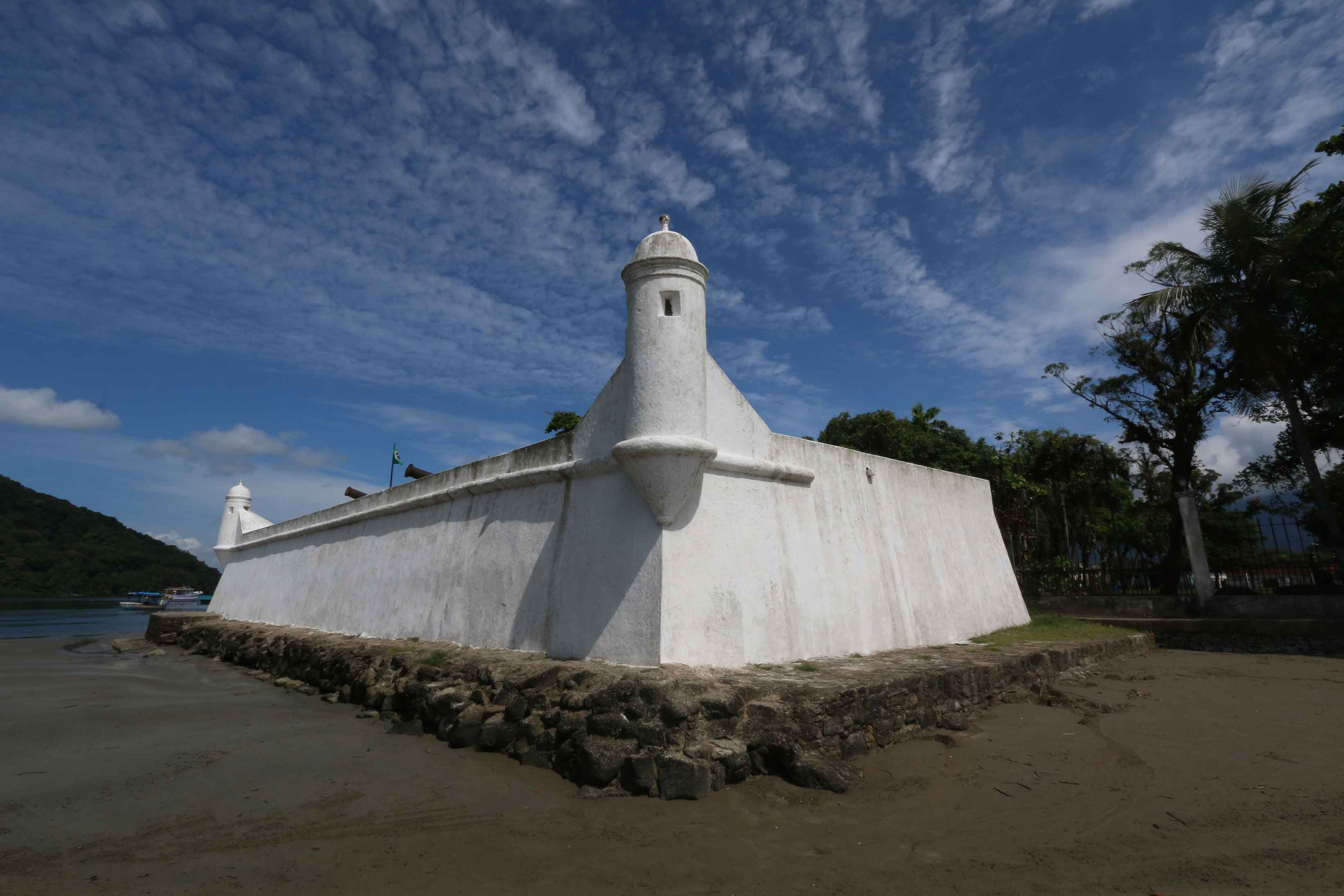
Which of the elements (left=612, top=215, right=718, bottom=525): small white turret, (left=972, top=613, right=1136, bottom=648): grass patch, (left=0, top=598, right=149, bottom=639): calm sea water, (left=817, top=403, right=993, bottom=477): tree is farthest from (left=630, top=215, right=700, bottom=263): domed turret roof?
(left=0, top=598, right=149, bottom=639): calm sea water

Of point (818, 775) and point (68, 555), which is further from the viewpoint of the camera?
point (68, 555)

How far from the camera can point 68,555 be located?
175 feet

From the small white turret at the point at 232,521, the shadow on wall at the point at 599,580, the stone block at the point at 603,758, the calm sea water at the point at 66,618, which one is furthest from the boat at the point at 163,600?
the stone block at the point at 603,758

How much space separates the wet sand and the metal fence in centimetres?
776

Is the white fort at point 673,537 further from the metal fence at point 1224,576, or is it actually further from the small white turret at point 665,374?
the metal fence at point 1224,576

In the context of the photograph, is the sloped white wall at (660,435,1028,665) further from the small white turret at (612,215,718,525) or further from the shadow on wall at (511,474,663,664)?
the small white turret at (612,215,718,525)

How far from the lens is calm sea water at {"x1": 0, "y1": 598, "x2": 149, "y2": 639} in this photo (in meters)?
23.8

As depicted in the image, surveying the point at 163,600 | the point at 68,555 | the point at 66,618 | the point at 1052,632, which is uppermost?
the point at 68,555

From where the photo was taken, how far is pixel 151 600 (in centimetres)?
4834

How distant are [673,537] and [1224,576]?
1795 cm

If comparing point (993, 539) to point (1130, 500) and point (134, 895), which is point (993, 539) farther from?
point (1130, 500)

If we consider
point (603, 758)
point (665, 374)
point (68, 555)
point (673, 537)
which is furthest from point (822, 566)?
point (68, 555)

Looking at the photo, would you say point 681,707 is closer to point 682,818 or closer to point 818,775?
point 682,818

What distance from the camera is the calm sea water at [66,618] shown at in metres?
23.8
